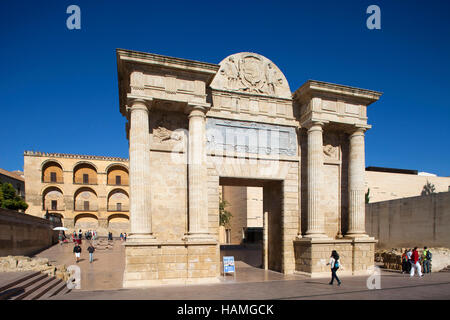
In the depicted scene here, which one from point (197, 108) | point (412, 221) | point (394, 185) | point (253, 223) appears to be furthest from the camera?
point (394, 185)

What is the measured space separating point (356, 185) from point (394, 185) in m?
29.2

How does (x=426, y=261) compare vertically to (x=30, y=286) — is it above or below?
below

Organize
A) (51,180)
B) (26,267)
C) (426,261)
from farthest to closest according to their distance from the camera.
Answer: (51,180) → (426,261) → (26,267)

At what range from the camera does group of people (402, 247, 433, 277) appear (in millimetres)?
15105

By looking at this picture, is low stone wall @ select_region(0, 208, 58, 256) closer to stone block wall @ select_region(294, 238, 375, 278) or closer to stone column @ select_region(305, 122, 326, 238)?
stone block wall @ select_region(294, 238, 375, 278)

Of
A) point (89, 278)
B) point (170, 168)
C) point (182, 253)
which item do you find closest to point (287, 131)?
point (170, 168)

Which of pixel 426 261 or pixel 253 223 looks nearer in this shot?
pixel 426 261

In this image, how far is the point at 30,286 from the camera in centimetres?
1050

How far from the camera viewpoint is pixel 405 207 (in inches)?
891

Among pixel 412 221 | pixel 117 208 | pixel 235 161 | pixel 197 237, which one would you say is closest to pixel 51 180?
pixel 117 208

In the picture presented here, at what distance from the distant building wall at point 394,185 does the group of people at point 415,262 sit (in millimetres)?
24050

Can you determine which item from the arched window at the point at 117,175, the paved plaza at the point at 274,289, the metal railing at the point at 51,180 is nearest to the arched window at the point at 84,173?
the metal railing at the point at 51,180

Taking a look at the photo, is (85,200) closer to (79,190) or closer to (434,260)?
(79,190)

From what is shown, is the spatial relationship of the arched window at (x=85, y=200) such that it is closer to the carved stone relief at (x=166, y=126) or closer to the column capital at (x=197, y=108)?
the carved stone relief at (x=166, y=126)
